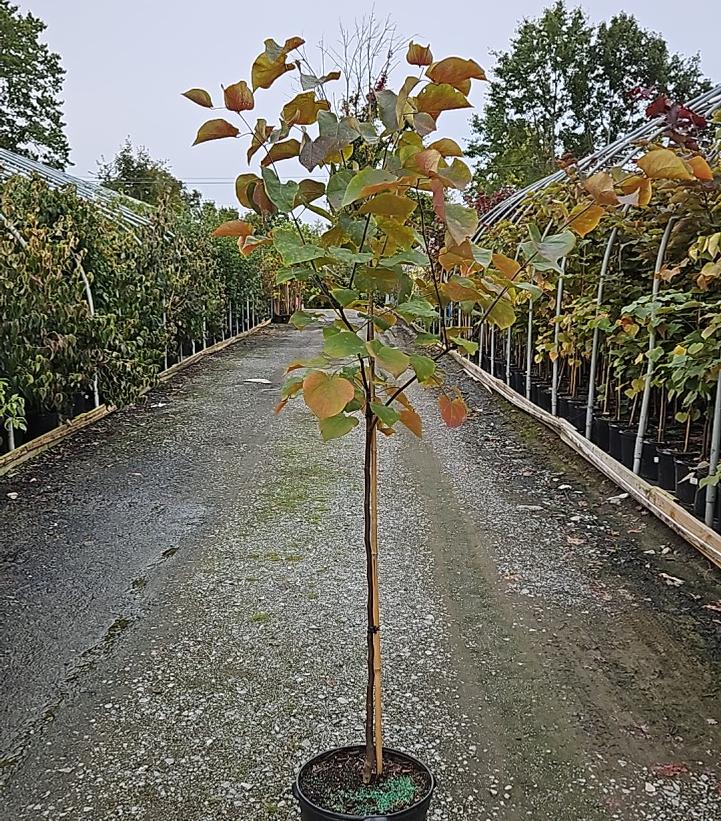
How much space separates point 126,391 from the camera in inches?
249

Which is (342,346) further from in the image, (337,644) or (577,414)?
(577,414)

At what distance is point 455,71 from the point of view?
3.87ft

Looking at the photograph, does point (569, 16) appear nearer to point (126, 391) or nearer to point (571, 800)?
point (126, 391)

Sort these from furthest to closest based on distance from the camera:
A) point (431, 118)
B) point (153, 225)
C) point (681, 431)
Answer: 1. point (153, 225)
2. point (681, 431)
3. point (431, 118)

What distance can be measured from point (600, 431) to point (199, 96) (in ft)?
14.4

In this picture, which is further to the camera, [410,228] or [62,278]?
[62,278]

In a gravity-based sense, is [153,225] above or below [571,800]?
above

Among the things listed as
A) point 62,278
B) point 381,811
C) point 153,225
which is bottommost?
point 381,811

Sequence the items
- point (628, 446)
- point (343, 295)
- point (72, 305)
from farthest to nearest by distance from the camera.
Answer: point (72, 305) → point (628, 446) → point (343, 295)

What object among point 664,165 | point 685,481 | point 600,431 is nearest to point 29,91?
point 600,431

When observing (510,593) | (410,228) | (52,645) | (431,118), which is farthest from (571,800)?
(52,645)

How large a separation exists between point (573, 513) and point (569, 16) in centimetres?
2879

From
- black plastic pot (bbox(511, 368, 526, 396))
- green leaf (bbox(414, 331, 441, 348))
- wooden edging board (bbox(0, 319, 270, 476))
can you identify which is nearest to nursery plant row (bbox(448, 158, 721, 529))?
black plastic pot (bbox(511, 368, 526, 396))

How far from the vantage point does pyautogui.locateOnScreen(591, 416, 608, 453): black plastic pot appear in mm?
5051
